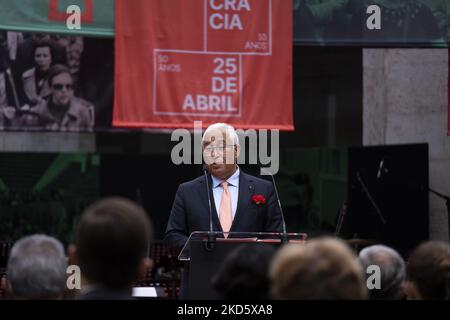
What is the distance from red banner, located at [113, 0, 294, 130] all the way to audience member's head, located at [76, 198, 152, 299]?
18.0 ft

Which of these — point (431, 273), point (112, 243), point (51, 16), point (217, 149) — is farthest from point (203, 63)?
point (112, 243)

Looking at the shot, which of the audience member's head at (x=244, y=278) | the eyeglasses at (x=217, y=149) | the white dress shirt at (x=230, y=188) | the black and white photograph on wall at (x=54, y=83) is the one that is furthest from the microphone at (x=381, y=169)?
the audience member's head at (x=244, y=278)

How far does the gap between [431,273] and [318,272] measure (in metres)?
1.24

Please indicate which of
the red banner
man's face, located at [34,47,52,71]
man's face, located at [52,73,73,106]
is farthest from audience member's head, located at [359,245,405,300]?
man's face, located at [34,47,52,71]

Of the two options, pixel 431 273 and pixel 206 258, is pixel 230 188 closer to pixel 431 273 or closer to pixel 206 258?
pixel 206 258

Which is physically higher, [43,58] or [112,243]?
[43,58]

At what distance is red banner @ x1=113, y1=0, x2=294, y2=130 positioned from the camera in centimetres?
890

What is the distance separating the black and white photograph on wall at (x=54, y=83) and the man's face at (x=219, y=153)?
15.3 feet

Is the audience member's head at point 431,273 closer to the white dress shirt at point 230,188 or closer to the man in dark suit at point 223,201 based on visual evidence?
the man in dark suit at point 223,201

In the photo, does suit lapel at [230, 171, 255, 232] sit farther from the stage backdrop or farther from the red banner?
the stage backdrop

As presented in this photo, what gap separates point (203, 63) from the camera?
354 inches

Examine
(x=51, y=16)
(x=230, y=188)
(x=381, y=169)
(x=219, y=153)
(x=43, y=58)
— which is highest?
(x=51, y=16)

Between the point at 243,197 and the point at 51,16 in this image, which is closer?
the point at 243,197

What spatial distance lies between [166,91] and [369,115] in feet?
14.0
